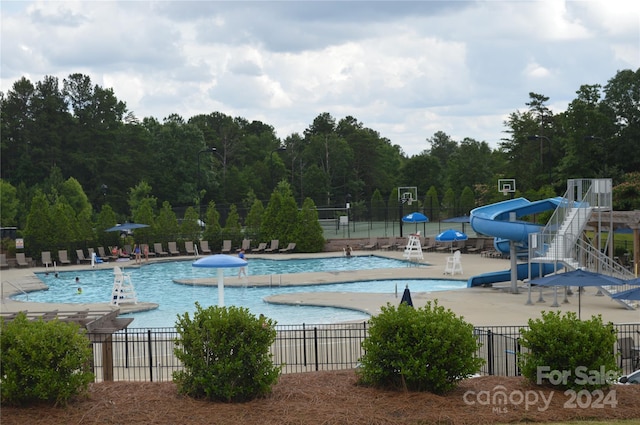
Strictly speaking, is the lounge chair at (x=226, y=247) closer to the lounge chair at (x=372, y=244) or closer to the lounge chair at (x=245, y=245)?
the lounge chair at (x=245, y=245)

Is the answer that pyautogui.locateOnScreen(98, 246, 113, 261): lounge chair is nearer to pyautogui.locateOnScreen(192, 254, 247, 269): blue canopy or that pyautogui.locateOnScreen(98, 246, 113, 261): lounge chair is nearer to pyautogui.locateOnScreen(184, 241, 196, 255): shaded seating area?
pyautogui.locateOnScreen(184, 241, 196, 255): shaded seating area

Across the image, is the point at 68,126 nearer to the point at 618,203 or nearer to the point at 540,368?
the point at 618,203

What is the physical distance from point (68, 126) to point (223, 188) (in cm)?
1702

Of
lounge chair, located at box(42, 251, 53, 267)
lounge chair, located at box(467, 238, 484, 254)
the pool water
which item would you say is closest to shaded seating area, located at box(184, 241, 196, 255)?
the pool water

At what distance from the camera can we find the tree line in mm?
63281

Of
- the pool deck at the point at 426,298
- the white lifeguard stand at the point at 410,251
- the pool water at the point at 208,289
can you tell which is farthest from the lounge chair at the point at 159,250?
the white lifeguard stand at the point at 410,251

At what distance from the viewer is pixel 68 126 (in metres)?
86.4

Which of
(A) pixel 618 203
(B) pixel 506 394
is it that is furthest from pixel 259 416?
(A) pixel 618 203

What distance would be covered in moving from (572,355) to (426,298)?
60.1 feet

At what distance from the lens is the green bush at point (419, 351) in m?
13.4

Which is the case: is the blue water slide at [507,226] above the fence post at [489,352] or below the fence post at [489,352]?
above

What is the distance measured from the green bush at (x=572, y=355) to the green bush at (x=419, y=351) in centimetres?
100

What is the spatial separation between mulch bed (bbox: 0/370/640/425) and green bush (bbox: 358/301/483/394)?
0.91ft

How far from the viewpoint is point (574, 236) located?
30656 millimetres
